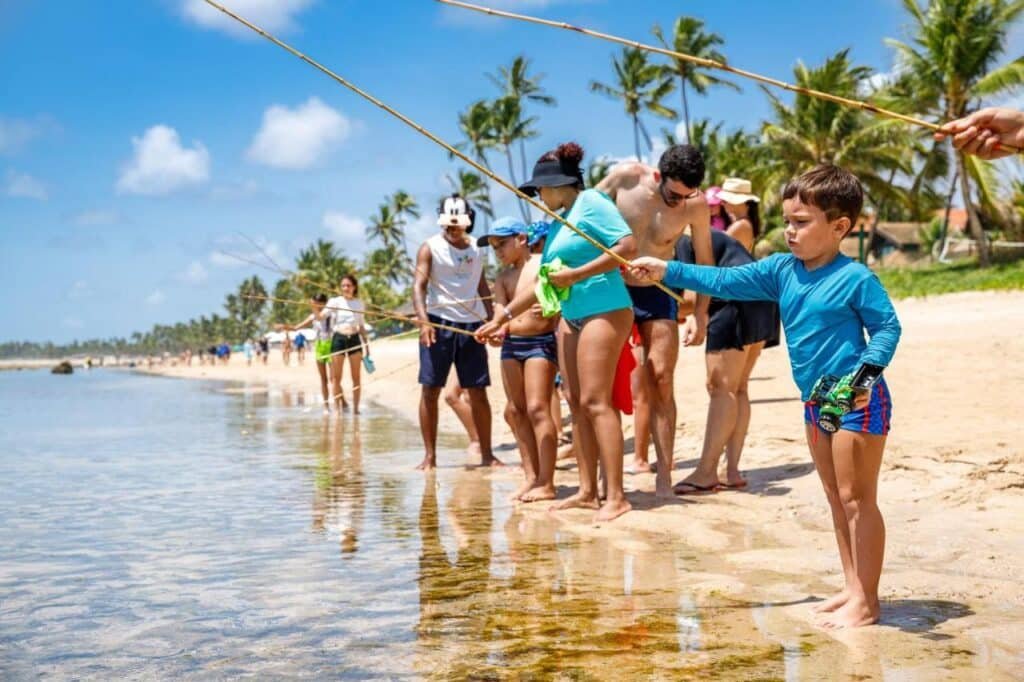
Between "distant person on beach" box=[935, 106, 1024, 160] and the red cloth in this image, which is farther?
the red cloth

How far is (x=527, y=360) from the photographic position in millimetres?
6406

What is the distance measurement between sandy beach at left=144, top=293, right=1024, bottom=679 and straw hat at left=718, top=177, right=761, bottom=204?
65.6 inches

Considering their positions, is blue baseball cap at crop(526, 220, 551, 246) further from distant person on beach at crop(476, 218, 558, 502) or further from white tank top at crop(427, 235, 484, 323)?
white tank top at crop(427, 235, 484, 323)

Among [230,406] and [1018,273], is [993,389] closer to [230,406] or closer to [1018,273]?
[230,406]

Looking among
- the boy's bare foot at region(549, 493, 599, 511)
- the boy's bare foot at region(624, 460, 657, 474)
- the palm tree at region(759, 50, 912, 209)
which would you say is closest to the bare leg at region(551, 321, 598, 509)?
the boy's bare foot at region(549, 493, 599, 511)

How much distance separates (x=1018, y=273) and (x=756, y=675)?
2914cm

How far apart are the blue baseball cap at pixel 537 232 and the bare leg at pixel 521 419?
2.56 ft

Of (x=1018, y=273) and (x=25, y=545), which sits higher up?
(x=1018, y=273)

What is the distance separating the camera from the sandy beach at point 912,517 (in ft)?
10.9

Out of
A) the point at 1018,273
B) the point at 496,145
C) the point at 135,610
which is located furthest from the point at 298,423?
the point at 496,145

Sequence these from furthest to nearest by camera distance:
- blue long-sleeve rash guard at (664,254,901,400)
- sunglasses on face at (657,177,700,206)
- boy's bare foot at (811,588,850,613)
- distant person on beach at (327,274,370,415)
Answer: distant person on beach at (327,274,370,415) < sunglasses on face at (657,177,700,206) < boy's bare foot at (811,588,850,613) < blue long-sleeve rash guard at (664,254,901,400)

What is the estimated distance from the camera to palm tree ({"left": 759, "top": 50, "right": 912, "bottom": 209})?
39.4 metres

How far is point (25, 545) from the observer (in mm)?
5074

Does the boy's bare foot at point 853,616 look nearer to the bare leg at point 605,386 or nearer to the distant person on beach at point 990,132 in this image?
the distant person on beach at point 990,132
